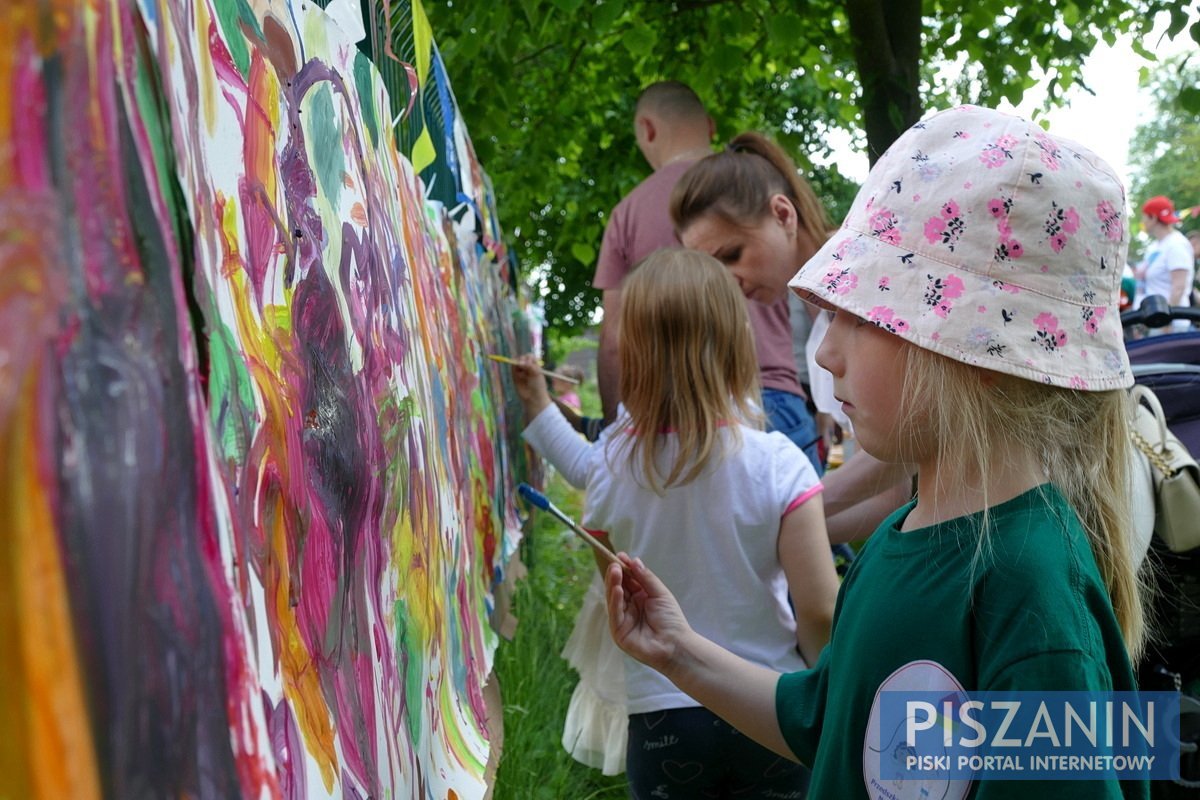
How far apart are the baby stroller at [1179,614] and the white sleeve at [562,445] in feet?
4.43

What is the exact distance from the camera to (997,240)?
1.39 m

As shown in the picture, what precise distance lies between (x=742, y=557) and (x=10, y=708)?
1.78 meters

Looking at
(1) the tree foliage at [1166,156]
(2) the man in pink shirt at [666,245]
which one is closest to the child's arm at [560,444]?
(2) the man in pink shirt at [666,245]

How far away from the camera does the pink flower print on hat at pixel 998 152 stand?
1410mm

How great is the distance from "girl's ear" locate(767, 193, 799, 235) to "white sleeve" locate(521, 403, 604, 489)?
2.55 ft

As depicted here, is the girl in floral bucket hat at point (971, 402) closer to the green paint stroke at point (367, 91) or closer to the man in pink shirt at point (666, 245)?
the green paint stroke at point (367, 91)

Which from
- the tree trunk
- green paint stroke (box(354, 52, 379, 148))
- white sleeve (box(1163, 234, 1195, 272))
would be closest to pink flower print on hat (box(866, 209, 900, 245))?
green paint stroke (box(354, 52, 379, 148))

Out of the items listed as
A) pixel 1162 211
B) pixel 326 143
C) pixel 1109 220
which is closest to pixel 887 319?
pixel 1109 220

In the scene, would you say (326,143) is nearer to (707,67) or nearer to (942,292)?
(942,292)

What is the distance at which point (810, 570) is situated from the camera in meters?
2.31

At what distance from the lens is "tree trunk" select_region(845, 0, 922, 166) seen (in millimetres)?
4883

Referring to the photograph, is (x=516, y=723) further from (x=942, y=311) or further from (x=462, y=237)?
(x=942, y=311)

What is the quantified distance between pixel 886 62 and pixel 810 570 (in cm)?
328

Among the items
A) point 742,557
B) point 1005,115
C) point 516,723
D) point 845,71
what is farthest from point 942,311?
point 845,71
